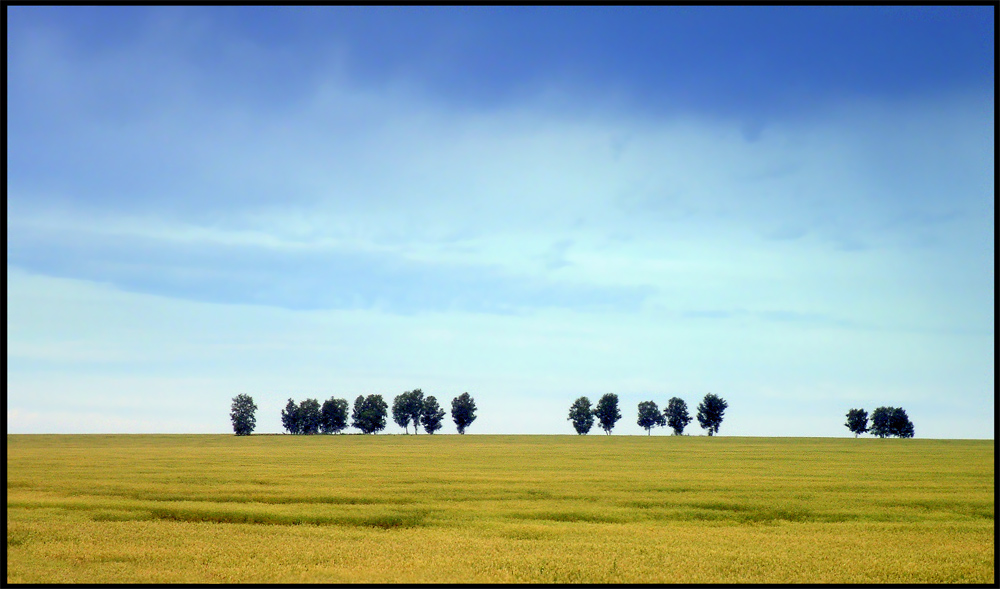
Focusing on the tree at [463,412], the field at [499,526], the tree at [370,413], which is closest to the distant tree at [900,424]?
the tree at [463,412]

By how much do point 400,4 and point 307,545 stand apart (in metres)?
15.4

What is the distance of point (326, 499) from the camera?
3188 cm

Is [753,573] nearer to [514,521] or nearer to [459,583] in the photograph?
[459,583]

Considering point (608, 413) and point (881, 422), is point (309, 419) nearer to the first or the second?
point (608, 413)

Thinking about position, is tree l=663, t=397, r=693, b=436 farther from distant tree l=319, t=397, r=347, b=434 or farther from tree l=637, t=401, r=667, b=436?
distant tree l=319, t=397, r=347, b=434

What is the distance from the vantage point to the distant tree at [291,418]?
583ft

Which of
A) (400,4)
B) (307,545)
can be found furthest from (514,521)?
(400,4)

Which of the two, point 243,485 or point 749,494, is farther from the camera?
point 243,485

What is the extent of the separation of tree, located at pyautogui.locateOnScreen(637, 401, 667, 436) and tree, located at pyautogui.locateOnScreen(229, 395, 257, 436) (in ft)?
320

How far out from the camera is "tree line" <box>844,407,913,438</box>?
541ft

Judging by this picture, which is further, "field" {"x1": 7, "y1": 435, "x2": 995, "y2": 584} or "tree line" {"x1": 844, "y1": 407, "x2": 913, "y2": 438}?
"tree line" {"x1": 844, "y1": 407, "x2": 913, "y2": 438}

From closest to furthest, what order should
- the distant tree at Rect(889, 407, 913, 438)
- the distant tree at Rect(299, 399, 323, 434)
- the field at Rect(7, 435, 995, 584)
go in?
the field at Rect(7, 435, 995, 584) → the distant tree at Rect(889, 407, 913, 438) → the distant tree at Rect(299, 399, 323, 434)

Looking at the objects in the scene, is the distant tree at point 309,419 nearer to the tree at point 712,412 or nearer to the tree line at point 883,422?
the tree at point 712,412

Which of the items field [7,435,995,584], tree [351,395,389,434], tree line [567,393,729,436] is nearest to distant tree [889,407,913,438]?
tree line [567,393,729,436]
